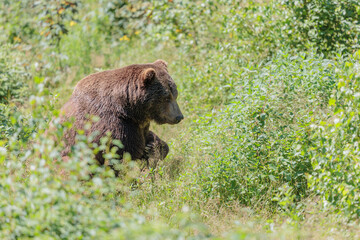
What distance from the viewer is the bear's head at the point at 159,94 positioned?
5434 mm

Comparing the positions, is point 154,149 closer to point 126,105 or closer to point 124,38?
point 126,105

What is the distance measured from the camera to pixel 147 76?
17.6 feet

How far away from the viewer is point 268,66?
6.20m

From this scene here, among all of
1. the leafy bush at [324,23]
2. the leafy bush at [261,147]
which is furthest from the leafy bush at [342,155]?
the leafy bush at [324,23]

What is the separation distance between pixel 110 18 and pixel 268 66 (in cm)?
563

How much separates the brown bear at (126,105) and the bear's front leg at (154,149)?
0.06ft

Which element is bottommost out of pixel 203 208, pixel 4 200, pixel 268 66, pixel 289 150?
pixel 203 208

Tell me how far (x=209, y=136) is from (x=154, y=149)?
0.65 metres

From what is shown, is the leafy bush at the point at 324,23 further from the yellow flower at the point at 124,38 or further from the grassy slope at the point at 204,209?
the yellow flower at the point at 124,38

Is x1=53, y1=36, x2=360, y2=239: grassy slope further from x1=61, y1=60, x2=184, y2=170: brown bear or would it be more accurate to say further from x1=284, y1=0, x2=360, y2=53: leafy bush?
x1=284, y1=0, x2=360, y2=53: leafy bush

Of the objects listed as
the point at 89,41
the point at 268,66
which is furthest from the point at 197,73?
the point at 89,41

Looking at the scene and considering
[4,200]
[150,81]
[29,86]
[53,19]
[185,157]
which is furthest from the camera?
[53,19]

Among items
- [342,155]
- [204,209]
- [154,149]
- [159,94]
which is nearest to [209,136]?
[154,149]

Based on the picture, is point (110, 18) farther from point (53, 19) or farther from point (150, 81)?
point (150, 81)
